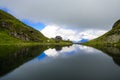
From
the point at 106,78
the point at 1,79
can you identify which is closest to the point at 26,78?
the point at 1,79

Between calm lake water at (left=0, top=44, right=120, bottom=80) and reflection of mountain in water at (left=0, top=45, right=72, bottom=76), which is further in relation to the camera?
reflection of mountain in water at (left=0, top=45, right=72, bottom=76)

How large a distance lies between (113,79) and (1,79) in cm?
2010

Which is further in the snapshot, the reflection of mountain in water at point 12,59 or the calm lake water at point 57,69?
the reflection of mountain in water at point 12,59

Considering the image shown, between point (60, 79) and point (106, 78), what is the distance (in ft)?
28.5

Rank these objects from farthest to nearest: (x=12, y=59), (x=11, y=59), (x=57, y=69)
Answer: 1. (x=12, y=59)
2. (x=11, y=59)
3. (x=57, y=69)

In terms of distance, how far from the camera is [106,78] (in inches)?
1390

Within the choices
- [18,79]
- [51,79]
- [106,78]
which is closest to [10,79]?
[18,79]

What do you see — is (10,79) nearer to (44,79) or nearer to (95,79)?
(44,79)

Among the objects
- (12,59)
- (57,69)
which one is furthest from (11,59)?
(57,69)

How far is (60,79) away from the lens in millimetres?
33969

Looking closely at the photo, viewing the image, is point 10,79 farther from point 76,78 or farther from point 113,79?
point 113,79

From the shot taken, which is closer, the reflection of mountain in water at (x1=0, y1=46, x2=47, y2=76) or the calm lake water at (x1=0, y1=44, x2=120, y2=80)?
the calm lake water at (x1=0, y1=44, x2=120, y2=80)

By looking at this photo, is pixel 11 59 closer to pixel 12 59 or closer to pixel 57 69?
pixel 12 59

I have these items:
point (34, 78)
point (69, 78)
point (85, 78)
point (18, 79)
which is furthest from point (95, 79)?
point (18, 79)
